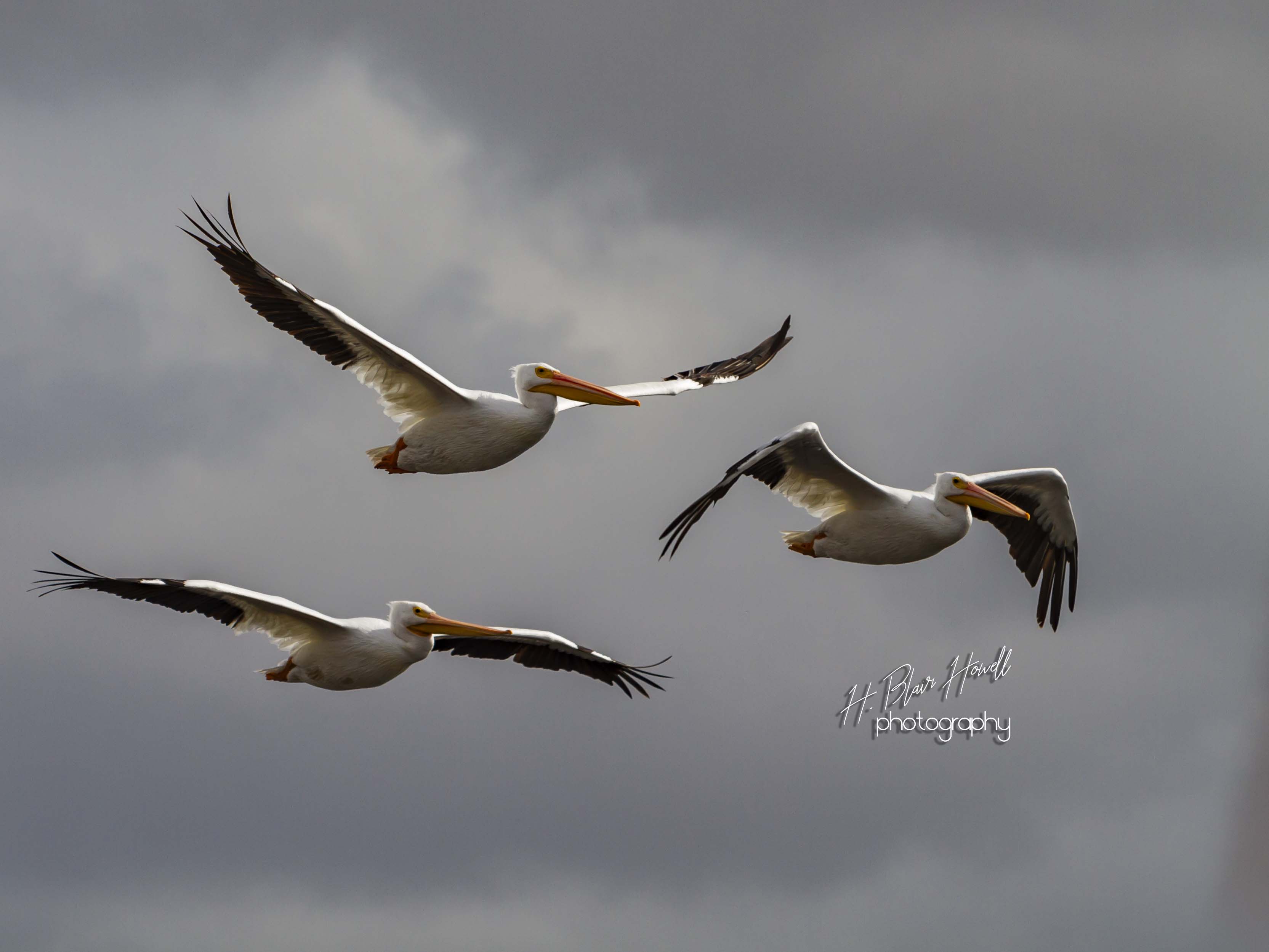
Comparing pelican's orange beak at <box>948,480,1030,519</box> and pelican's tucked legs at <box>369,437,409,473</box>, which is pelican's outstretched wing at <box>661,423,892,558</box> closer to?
pelican's orange beak at <box>948,480,1030,519</box>

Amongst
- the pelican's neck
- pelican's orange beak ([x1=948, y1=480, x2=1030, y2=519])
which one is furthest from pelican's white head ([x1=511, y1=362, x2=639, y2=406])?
pelican's orange beak ([x1=948, y1=480, x2=1030, y2=519])

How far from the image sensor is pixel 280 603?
1408 centimetres

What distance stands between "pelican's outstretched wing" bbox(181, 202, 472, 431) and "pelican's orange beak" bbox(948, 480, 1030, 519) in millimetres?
4507

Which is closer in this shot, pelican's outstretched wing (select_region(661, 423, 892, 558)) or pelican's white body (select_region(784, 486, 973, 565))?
pelican's outstretched wing (select_region(661, 423, 892, 558))

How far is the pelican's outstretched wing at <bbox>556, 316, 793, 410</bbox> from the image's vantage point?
17750mm

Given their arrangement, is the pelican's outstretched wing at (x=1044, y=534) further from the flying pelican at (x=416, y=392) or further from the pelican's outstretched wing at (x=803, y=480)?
the flying pelican at (x=416, y=392)

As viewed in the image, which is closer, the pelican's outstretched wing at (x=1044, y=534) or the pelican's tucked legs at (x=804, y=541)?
the pelican's tucked legs at (x=804, y=541)

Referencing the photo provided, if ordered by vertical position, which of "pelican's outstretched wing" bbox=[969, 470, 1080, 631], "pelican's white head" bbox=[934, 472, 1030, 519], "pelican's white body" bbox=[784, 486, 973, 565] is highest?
"pelican's outstretched wing" bbox=[969, 470, 1080, 631]

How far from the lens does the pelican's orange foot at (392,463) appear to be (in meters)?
15.2

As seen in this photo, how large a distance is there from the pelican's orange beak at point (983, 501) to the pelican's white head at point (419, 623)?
4349 millimetres

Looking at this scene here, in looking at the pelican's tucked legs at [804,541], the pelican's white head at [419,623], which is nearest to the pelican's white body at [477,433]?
the pelican's white head at [419,623]

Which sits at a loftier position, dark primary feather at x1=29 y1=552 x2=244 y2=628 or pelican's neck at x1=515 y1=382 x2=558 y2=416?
pelican's neck at x1=515 y1=382 x2=558 y2=416

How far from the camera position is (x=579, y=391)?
1574 cm

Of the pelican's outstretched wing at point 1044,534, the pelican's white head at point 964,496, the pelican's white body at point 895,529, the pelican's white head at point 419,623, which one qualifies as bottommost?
Result: the pelican's white head at point 419,623
